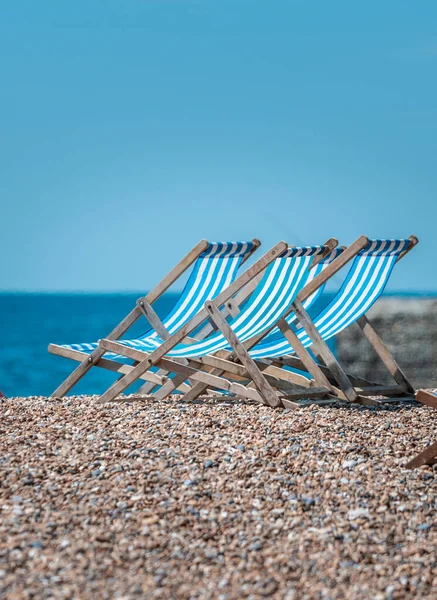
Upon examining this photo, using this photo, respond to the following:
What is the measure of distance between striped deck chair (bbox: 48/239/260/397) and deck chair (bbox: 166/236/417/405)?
1.21 ft

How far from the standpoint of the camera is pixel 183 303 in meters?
6.25

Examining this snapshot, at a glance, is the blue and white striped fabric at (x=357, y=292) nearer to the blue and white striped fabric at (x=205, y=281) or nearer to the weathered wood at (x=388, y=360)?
the weathered wood at (x=388, y=360)

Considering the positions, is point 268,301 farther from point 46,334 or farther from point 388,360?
point 46,334

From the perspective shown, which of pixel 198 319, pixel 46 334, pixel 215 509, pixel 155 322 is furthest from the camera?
pixel 46 334

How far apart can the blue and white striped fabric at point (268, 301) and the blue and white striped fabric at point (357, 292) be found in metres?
0.34

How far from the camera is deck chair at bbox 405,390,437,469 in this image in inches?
160

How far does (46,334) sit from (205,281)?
38.8 m

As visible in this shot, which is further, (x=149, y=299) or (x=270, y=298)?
(x=149, y=299)

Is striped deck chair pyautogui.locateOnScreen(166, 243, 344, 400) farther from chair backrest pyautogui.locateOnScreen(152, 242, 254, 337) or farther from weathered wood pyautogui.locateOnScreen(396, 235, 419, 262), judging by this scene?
weathered wood pyautogui.locateOnScreen(396, 235, 419, 262)

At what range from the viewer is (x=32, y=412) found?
5492mm

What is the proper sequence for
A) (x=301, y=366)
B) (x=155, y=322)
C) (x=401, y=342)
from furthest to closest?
(x=401, y=342)
(x=301, y=366)
(x=155, y=322)

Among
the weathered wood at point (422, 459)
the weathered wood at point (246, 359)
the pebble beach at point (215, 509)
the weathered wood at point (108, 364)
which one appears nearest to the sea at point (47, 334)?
the weathered wood at point (108, 364)

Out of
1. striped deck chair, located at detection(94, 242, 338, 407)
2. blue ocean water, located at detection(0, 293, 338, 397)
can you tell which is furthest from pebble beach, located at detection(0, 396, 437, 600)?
blue ocean water, located at detection(0, 293, 338, 397)

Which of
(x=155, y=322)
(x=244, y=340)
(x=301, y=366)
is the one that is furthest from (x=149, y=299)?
(x=301, y=366)
